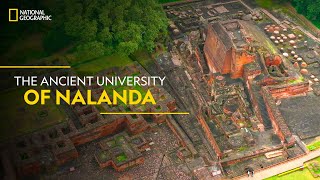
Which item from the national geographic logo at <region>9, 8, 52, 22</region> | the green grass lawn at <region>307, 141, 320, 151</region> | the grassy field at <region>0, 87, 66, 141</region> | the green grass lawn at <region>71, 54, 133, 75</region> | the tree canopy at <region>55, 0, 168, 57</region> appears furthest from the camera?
the green grass lawn at <region>71, 54, 133, 75</region>

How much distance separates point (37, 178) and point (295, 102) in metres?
24.5

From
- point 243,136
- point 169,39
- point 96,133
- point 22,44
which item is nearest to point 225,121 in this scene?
point 243,136

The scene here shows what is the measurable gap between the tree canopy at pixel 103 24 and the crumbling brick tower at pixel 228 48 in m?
6.59

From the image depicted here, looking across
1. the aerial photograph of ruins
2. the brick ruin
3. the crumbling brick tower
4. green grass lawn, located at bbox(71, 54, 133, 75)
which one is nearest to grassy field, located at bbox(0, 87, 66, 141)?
the aerial photograph of ruins

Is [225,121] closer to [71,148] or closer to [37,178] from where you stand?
[71,148]

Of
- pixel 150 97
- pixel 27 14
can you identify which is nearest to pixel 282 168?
pixel 150 97

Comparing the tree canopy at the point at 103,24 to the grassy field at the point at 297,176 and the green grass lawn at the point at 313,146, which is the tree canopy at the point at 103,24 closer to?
the grassy field at the point at 297,176

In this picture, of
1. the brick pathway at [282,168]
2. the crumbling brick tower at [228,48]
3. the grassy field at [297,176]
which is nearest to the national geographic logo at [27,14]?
the crumbling brick tower at [228,48]

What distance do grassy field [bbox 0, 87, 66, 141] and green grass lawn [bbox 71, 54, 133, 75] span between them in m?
5.82

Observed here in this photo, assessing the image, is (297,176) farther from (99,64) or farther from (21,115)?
(21,115)

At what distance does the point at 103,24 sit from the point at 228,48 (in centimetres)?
1252

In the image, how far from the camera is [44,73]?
151ft

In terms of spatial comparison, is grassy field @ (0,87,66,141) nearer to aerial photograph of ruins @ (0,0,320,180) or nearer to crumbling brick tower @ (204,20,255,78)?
aerial photograph of ruins @ (0,0,320,180)

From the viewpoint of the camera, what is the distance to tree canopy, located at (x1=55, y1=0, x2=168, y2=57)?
44469 millimetres
